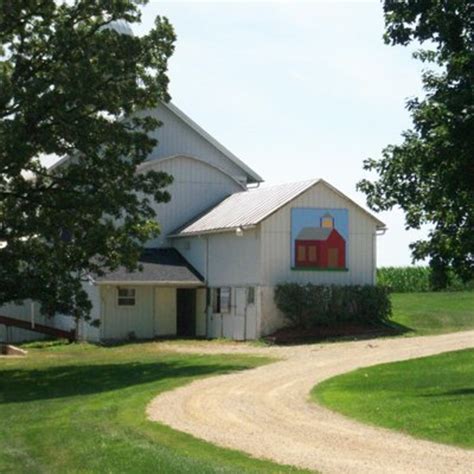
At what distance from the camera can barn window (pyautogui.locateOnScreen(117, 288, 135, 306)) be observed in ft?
140

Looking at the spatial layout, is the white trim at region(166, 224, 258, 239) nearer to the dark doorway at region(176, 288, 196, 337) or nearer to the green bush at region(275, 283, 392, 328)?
the dark doorway at region(176, 288, 196, 337)

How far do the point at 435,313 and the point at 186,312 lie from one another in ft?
34.4

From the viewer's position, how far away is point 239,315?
4044 centimetres

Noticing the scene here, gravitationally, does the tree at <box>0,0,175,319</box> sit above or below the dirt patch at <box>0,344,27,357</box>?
above

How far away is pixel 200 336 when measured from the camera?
43562 mm

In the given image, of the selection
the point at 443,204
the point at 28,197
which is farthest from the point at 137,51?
the point at 443,204

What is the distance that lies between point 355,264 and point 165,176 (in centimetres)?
1295

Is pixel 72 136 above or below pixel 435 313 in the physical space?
above

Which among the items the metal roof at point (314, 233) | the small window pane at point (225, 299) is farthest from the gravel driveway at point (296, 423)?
the small window pane at point (225, 299)

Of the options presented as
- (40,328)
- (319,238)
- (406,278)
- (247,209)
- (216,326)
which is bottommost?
(40,328)

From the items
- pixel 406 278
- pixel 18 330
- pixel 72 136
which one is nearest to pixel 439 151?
pixel 72 136

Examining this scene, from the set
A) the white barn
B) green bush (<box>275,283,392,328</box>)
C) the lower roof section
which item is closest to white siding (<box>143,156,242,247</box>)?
the white barn

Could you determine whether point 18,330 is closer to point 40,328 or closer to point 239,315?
point 40,328

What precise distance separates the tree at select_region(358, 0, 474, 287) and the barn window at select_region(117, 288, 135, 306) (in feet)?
72.1
